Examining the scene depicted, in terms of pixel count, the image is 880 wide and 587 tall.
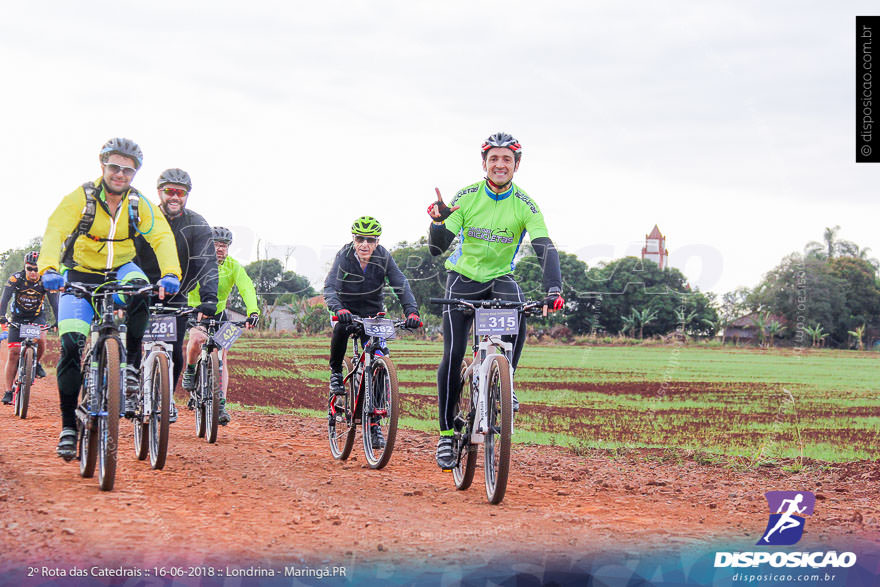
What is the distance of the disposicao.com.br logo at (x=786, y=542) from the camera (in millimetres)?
4422

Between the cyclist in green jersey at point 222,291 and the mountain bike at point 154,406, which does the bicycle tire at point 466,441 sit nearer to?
the mountain bike at point 154,406

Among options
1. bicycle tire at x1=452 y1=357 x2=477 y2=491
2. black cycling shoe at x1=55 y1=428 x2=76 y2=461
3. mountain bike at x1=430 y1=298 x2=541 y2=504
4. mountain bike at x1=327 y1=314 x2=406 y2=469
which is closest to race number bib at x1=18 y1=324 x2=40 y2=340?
black cycling shoe at x1=55 y1=428 x2=76 y2=461

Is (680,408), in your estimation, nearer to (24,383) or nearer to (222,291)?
(222,291)

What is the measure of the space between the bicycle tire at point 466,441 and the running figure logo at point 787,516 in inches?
82.1

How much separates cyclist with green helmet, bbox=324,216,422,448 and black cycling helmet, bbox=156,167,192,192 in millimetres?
1905

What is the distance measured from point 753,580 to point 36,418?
9.48 m

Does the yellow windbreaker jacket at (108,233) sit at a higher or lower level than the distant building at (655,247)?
lower

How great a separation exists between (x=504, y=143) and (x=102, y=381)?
137 inches

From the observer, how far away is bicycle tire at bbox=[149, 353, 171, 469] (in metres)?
6.54

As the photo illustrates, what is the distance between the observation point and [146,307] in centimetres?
663

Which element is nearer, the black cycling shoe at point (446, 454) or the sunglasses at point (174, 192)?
the black cycling shoe at point (446, 454)

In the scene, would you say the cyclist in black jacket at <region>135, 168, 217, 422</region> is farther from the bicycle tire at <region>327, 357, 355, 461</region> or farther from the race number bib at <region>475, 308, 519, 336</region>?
the race number bib at <region>475, 308, 519, 336</region>

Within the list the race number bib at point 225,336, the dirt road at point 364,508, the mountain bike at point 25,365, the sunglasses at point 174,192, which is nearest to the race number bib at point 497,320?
the dirt road at point 364,508

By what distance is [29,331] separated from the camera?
1173 cm
